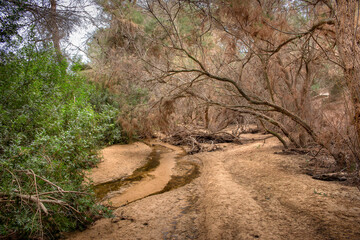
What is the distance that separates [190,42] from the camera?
668cm

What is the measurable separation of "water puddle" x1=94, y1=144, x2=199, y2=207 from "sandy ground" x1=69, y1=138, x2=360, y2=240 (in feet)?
1.36

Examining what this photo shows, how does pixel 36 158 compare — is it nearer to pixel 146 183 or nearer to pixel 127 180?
pixel 146 183

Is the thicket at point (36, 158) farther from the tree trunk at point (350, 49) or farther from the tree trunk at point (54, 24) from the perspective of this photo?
the tree trunk at point (350, 49)

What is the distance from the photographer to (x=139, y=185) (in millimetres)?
6246

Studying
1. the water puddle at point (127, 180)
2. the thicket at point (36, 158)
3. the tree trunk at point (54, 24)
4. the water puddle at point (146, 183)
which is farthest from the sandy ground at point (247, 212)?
the tree trunk at point (54, 24)

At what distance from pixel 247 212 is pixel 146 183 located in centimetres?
336

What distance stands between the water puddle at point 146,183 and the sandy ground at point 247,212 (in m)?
0.41

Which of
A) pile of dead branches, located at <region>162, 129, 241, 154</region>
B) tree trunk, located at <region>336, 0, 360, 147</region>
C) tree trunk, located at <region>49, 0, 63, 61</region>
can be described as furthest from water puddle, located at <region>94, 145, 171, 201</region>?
tree trunk, located at <region>336, 0, 360, 147</region>

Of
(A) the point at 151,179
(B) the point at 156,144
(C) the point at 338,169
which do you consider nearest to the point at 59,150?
(A) the point at 151,179

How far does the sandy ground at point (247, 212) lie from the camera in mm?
3129

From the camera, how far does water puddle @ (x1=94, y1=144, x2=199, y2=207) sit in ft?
17.6

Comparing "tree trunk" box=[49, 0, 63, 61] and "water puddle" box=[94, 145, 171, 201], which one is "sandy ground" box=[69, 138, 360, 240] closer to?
"water puddle" box=[94, 145, 171, 201]

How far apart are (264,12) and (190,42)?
2.30 meters

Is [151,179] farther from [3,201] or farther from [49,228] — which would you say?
[3,201]
